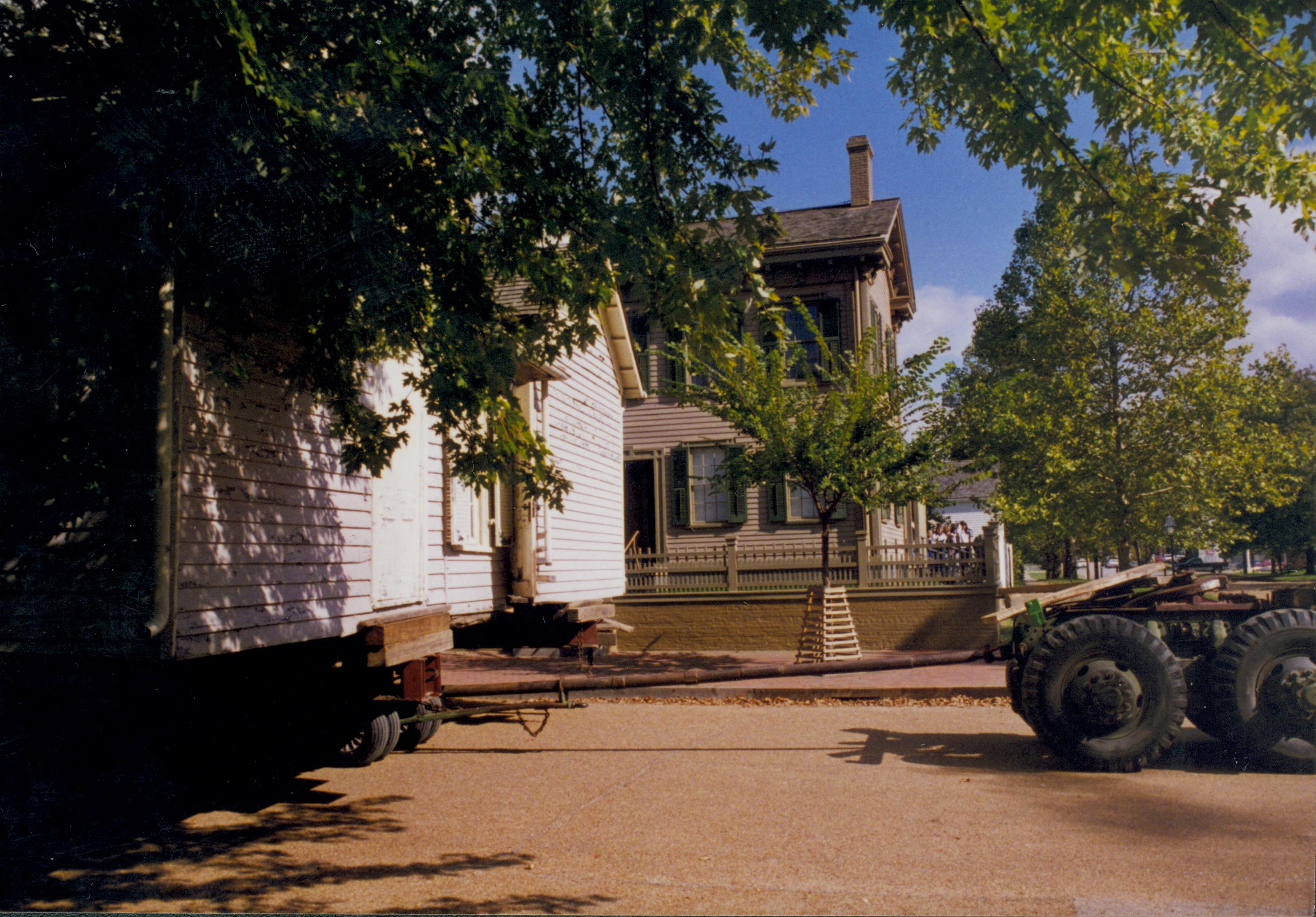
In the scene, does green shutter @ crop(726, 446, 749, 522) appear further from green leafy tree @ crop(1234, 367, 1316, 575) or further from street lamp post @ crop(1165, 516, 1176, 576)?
green leafy tree @ crop(1234, 367, 1316, 575)

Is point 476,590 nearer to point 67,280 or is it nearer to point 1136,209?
point 67,280

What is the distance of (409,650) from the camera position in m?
7.91

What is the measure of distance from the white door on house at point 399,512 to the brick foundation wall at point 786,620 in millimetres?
10403

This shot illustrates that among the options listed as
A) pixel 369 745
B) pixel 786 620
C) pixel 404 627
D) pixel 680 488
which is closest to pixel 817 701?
pixel 786 620

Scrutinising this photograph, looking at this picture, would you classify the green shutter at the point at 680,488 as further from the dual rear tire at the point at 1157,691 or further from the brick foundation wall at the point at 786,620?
the dual rear tire at the point at 1157,691

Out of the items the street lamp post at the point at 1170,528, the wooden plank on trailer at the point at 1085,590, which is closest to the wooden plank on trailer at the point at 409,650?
the wooden plank on trailer at the point at 1085,590

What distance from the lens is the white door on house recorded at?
881 centimetres

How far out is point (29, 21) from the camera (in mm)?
5234

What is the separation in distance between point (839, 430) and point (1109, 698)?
8495 mm

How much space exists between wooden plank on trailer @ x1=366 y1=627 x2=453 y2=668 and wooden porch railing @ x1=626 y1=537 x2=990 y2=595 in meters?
11.1

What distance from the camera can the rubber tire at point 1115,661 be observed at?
768 cm

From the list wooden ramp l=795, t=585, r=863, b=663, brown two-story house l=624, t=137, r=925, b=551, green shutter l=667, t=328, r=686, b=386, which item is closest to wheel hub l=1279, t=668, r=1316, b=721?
green shutter l=667, t=328, r=686, b=386

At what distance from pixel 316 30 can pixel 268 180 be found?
3.50 feet

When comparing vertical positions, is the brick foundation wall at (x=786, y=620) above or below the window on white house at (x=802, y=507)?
below
